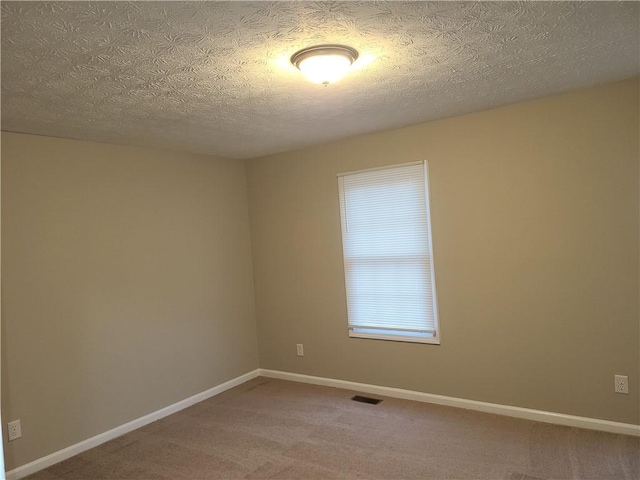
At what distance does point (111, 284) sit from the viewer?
369cm

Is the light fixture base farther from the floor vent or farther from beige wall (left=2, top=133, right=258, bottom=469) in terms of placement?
the floor vent

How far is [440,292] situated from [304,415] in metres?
1.53

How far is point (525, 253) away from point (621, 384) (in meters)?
1.07

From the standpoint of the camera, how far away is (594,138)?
3.11 meters

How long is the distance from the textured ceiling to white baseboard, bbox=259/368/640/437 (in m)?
2.31

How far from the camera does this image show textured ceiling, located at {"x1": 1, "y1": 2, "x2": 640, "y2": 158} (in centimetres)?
178

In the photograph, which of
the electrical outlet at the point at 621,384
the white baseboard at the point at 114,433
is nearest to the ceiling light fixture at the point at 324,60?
the electrical outlet at the point at 621,384

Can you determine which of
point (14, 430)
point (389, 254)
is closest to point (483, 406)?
point (389, 254)

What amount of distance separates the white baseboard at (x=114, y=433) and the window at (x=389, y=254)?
144 cm

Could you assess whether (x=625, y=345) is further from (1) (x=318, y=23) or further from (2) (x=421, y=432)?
(1) (x=318, y=23)

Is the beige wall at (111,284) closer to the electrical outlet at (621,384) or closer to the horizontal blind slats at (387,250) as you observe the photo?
the horizontal blind slats at (387,250)

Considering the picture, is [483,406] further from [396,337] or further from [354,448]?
[354,448]

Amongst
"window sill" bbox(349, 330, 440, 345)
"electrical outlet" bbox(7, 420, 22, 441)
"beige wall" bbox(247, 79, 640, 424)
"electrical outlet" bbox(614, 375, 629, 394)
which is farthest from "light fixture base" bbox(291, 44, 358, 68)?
"electrical outlet" bbox(7, 420, 22, 441)

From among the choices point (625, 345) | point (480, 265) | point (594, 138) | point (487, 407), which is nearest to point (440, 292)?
point (480, 265)
